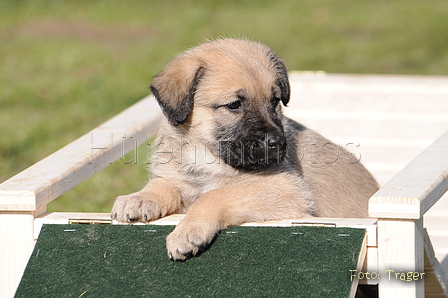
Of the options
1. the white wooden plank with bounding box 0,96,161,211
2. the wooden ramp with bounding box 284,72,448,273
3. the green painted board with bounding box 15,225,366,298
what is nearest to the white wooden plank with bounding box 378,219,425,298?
the green painted board with bounding box 15,225,366,298

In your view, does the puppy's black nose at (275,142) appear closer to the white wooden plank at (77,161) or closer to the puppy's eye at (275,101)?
the puppy's eye at (275,101)

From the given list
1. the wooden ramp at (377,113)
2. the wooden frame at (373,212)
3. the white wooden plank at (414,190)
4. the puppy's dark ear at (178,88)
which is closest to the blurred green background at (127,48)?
the wooden ramp at (377,113)

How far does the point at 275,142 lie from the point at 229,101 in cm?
37

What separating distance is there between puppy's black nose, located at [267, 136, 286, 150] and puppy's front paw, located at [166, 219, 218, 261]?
65 centimetres

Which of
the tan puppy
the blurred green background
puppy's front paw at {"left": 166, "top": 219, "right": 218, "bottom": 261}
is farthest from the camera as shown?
the blurred green background

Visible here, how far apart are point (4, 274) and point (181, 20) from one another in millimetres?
11510

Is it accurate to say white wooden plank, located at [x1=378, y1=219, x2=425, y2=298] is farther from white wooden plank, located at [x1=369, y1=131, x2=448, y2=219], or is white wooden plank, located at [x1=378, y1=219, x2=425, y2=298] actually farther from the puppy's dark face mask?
the puppy's dark face mask

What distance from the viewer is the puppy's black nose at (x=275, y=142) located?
3385mm

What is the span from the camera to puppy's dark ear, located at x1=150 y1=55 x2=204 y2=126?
3.57 metres

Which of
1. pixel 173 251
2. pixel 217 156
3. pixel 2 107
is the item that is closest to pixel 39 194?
pixel 173 251

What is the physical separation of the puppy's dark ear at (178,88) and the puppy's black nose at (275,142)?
0.51 m

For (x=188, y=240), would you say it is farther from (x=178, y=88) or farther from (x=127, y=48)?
(x=127, y=48)

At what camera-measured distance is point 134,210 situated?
3.18 m

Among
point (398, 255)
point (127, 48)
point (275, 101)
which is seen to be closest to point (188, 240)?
point (398, 255)
